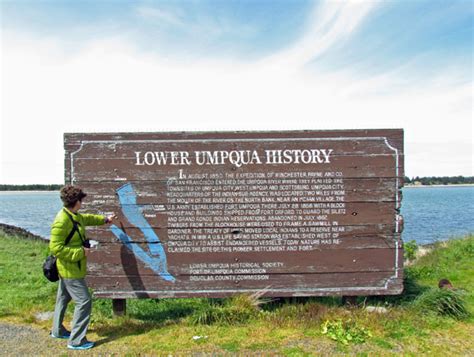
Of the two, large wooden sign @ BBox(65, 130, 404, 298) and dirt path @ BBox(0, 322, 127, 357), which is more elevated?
large wooden sign @ BBox(65, 130, 404, 298)

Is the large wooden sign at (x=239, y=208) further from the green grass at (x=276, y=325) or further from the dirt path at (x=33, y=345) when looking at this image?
the dirt path at (x=33, y=345)

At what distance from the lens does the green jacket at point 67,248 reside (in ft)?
17.0

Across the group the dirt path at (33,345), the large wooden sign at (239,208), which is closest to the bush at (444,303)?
the large wooden sign at (239,208)

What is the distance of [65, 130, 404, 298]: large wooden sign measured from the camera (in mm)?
6305

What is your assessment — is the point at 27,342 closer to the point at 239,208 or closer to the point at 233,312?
the point at 233,312

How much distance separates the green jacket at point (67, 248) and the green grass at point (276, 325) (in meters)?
1.05

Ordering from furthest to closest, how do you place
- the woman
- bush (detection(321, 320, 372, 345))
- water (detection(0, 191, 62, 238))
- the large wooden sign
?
water (detection(0, 191, 62, 238)) < the large wooden sign < bush (detection(321, 320, 372, 345)) < the woman

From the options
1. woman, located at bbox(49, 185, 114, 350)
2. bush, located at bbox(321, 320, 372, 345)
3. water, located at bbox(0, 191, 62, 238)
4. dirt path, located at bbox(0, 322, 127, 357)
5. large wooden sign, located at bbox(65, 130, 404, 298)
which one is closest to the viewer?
dirt path, located at bbox(0, 322, 127, 357)

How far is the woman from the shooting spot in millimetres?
5230

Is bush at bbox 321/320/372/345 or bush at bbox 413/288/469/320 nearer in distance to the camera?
bush at bbox 321/320/372/345

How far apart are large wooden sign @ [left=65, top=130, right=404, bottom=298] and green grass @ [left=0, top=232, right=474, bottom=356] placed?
384mm

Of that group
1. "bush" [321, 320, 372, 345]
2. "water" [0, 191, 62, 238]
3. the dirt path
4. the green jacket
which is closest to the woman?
the green jacket

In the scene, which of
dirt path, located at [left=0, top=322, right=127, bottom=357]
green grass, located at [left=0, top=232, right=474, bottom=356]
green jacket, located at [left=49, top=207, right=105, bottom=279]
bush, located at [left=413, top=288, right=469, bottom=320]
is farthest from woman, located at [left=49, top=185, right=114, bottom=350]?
bush, located at [left=413, top=288, right=469, bottom=320]

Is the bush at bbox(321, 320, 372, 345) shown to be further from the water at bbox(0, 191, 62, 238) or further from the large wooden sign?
the water at bbox(0, 191, 62, 238)
